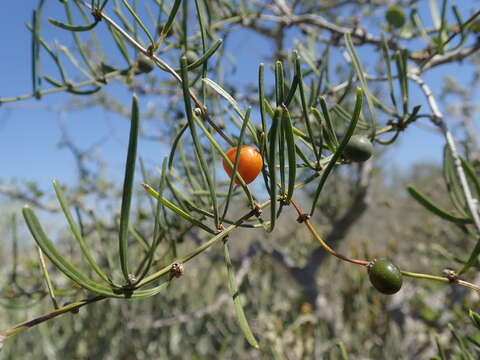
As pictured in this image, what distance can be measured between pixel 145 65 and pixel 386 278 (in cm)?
52

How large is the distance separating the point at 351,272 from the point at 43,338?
8.27 ft

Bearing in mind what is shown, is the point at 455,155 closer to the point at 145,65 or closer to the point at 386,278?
the point at 386,278

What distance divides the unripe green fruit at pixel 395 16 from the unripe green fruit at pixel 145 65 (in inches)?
26.6

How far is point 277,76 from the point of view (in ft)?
1.13

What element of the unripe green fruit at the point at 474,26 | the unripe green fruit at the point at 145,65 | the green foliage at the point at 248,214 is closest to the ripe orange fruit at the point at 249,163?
the green foliage at the point at 248,214

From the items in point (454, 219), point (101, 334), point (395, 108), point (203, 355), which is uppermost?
point (395, 108)

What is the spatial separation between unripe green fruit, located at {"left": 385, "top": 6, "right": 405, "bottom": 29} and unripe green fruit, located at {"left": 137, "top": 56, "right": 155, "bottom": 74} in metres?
0.68

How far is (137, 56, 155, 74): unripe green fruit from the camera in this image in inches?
24.6

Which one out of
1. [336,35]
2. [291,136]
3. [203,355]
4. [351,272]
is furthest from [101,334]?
[291,136]

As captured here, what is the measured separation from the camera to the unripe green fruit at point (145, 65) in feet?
2.05

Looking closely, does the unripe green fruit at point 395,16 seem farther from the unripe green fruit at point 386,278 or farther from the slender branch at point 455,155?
the unripe green fruit at point 386,278

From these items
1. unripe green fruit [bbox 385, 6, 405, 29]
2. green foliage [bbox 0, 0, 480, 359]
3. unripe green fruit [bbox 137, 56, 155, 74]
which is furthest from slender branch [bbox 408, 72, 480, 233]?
unripe green fruit [bbox 137, 56, 155, 74]

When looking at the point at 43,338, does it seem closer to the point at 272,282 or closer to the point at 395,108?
the point at 272,282

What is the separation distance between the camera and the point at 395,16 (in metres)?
0.94
